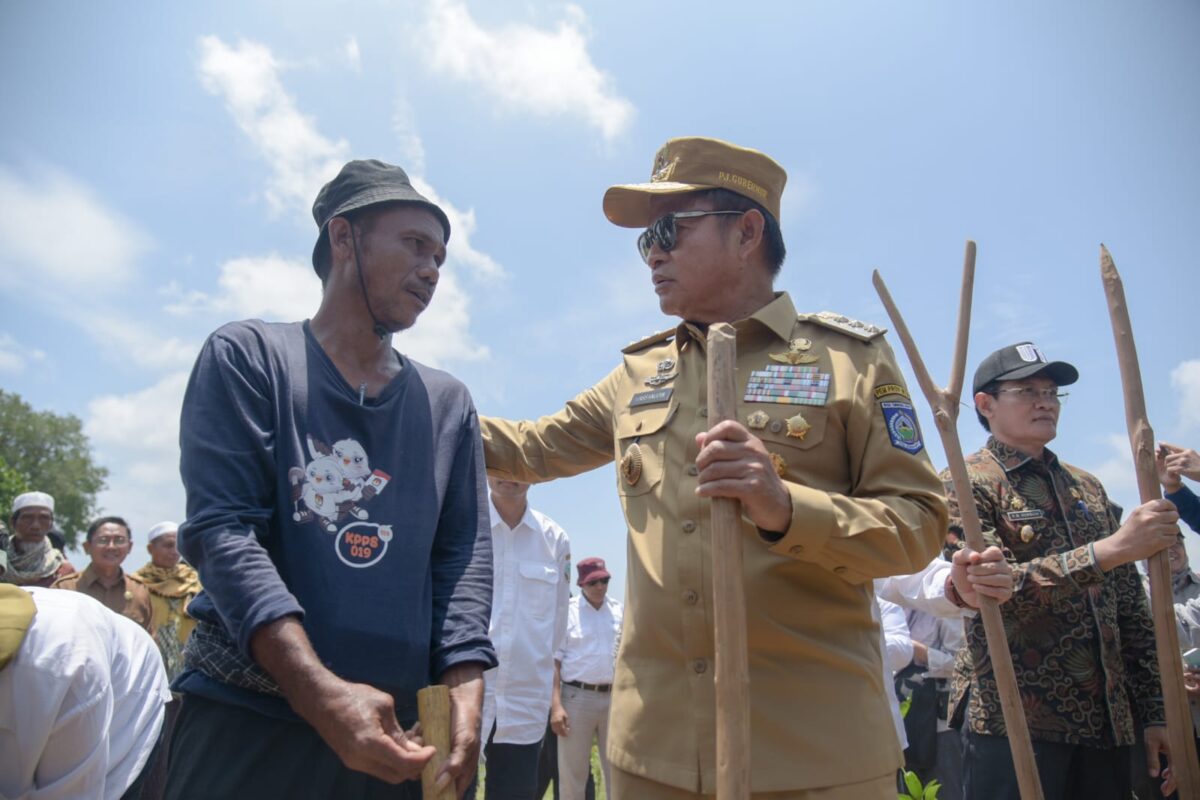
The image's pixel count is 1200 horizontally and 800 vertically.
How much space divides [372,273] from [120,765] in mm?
2205

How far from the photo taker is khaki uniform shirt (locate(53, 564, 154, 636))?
805 centimetres

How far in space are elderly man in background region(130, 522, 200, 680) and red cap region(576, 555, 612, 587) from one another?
3825 millimetres

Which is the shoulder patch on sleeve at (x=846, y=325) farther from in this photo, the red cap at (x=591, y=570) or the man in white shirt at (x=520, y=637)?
the red cap at (x=591, y=570)

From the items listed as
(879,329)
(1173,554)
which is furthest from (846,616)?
(1173,554)

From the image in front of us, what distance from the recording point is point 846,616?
2.41 m

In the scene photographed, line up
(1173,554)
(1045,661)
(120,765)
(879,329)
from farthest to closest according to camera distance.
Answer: (1173,554) → (1045,661) → (120,765) → (879,329)

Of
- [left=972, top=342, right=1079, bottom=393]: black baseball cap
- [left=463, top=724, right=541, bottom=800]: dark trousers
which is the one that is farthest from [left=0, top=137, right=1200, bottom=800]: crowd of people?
[left=463, top=724, right=541, bottom=800]: dark trousers

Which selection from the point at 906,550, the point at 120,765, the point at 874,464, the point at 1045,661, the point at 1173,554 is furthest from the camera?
the point at 1173,554

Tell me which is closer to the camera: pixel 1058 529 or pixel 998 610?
pixel 998 610

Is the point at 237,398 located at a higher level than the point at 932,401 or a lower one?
lower

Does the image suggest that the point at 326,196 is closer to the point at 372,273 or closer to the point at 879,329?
the point at 372,273

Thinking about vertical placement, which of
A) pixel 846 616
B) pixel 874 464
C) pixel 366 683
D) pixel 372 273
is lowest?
pixel 366 683

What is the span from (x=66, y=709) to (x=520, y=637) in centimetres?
360

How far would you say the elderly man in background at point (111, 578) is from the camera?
8.10m
